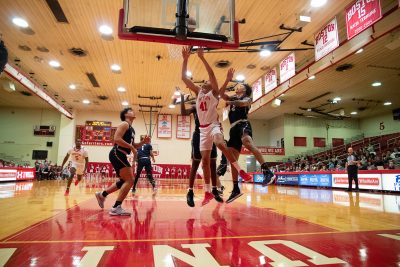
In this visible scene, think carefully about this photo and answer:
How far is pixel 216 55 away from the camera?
13789 mm

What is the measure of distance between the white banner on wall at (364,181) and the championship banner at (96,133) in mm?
19529

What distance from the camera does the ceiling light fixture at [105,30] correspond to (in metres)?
11.4

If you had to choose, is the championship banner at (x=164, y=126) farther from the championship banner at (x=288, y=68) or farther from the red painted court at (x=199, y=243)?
the red painted court at (x=199, y=243)

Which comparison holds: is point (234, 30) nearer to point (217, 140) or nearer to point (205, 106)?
point (205, 106)

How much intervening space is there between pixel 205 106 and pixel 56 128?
25.4m

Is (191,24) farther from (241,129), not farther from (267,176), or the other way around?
(267,176)

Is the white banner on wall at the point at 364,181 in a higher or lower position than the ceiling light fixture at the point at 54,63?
lower

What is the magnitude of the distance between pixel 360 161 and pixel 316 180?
260 centimetres

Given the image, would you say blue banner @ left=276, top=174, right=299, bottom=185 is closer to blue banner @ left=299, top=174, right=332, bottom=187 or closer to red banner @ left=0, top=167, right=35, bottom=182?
blue banner @ left=299, top=174, right=332, bottom=187

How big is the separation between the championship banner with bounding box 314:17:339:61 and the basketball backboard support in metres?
5.20

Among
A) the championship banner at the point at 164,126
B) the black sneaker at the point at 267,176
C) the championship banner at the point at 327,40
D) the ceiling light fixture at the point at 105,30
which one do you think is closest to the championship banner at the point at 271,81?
the championship banner at the point at 327,40

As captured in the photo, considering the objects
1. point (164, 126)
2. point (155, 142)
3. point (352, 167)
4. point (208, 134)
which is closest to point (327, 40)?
point (352, 167)

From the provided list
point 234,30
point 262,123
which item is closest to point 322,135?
point 262,123

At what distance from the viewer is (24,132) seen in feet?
84.1
